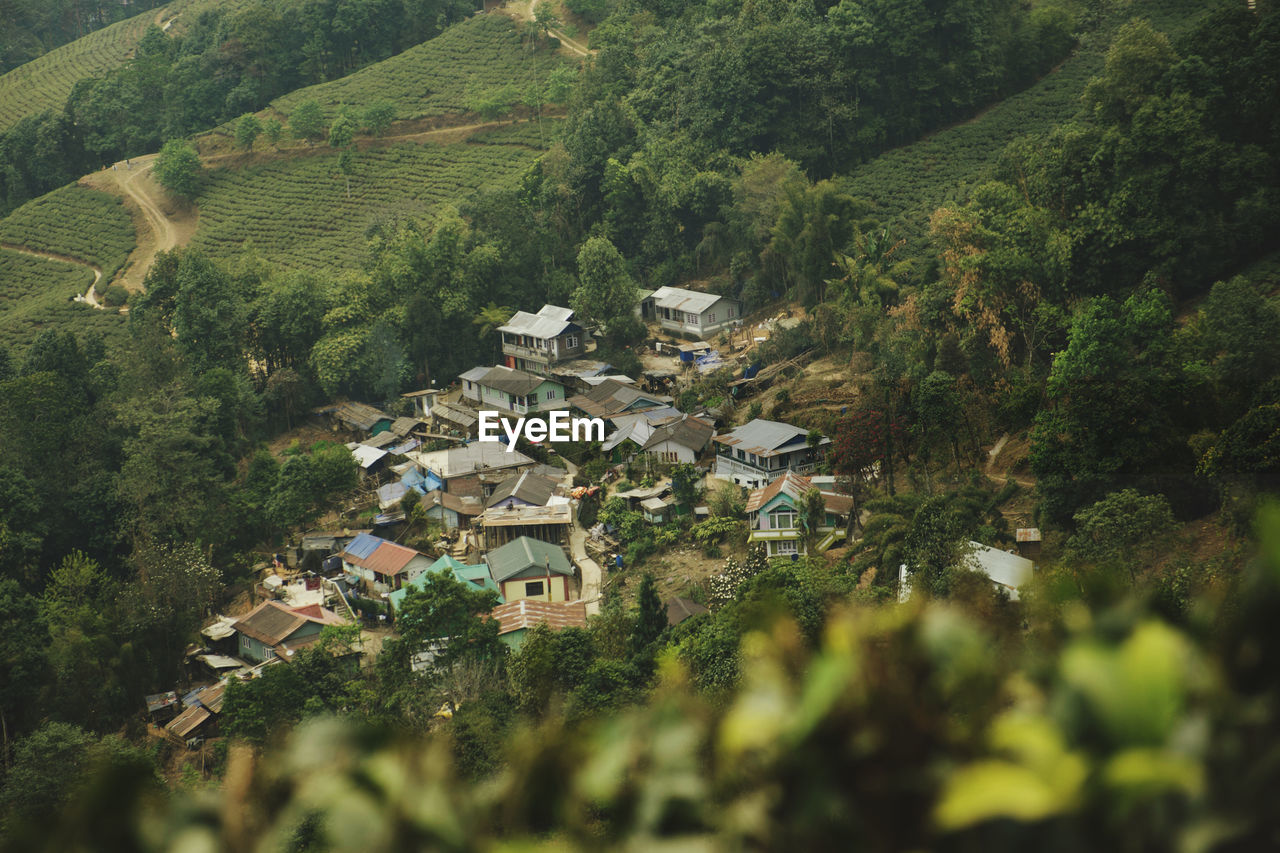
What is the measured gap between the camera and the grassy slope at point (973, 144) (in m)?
29.6

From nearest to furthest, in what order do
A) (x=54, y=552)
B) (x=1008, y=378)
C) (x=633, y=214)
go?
1. (x=1008, y=378)
2. (x=54, y=552)
3. (x=633, y=214)

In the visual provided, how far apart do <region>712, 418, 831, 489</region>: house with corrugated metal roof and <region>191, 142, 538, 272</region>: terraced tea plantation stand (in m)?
20.3

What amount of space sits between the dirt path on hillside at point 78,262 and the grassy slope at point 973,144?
94.9 feet

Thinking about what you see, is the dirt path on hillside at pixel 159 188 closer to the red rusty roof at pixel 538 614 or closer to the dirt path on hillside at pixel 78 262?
the dirt path on hillside at pixel 78 262

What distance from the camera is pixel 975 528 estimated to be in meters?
16.4

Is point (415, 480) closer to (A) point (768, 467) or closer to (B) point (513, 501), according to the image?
(B) point (513, 501)

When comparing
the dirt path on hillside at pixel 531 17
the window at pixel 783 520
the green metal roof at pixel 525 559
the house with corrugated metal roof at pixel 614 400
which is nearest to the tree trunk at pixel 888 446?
the window at pixel 783 520

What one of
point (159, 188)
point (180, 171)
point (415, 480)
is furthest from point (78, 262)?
point (415, 480)

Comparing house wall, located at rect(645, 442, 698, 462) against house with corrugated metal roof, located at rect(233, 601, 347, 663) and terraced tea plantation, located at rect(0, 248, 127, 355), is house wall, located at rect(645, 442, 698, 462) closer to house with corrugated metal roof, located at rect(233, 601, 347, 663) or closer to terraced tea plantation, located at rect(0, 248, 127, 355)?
→ house with corrugated metal roof, located at rect(233, 601, 347, 663)

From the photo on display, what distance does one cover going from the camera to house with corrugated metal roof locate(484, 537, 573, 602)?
20.9 m

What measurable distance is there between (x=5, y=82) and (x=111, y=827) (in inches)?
2876

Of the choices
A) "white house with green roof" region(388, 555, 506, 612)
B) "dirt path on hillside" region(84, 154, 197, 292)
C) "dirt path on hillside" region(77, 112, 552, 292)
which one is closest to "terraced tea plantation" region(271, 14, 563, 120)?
"dirt path on hillside" region(77, 112, 552, 292)

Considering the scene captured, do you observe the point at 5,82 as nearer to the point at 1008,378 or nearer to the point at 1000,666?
the point at 1008,378

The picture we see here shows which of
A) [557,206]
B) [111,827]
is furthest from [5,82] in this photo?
[111,827]
